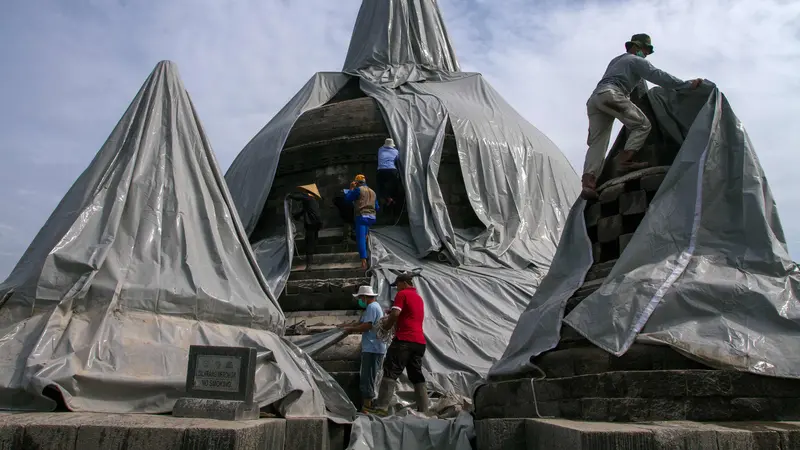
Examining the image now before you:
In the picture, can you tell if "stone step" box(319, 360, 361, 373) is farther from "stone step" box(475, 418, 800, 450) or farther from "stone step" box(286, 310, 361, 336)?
"stone step" box(475, 418, 800, 450)

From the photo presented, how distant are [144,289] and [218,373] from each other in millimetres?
1203

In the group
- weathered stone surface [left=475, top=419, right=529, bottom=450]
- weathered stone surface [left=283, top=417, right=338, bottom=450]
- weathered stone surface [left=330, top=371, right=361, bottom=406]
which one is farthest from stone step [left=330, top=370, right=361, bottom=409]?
weathered stone surface [left=475, top=419, right=529, bottom=450]

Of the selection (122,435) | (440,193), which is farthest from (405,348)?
(440,193)

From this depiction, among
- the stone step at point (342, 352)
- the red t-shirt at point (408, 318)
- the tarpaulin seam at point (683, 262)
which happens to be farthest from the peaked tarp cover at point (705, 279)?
the stone step at point (342, 352)

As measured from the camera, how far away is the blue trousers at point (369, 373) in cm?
712

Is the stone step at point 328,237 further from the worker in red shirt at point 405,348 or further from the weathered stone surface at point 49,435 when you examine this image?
the weathered stone surface at point 49,435

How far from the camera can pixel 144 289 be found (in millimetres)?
5523

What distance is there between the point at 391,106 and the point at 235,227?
A: 7.05m

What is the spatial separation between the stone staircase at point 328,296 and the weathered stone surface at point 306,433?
2.80m

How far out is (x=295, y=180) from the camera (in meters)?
13.4

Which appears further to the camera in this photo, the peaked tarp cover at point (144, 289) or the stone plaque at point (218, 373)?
the peaked tarp cover at point (144, 289)

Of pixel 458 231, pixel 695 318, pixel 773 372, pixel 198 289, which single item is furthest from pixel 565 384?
pixel 458 231

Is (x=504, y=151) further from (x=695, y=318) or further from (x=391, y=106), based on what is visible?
(x=695, y=318)

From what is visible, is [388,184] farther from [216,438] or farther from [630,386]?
[216,438]
